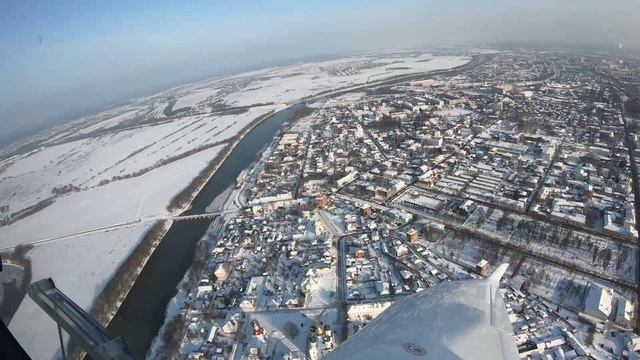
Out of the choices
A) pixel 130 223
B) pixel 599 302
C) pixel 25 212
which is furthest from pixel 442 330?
pixel 130 223

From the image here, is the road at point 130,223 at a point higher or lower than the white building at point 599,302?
higher

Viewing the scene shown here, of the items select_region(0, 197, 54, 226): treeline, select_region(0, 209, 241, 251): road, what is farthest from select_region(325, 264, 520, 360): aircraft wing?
select_region(0, 209, 241, 251): road

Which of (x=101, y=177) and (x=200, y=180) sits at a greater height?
(x=101, y=177)

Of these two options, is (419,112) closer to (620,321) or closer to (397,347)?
(620,321)

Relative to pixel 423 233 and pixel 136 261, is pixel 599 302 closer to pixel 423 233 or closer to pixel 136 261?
pixel 423 233

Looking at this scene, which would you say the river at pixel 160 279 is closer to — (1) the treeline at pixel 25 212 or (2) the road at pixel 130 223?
(2) the road at pixel 130 223

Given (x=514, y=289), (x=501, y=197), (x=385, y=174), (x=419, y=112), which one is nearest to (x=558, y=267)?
(x=514, y=289)

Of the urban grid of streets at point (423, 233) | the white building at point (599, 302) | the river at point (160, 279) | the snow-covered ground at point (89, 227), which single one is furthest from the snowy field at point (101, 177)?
the white building at point (599, 302)
